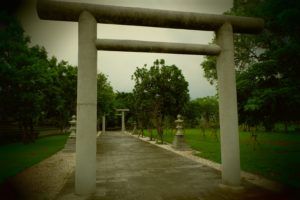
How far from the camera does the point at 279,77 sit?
20.8ft

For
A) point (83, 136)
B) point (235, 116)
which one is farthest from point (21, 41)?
point (235, 116)

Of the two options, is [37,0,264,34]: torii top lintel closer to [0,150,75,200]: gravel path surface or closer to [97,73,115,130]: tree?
[0,150,75,200]: gravel path surface

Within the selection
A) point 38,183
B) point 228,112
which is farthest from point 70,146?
point 228,112

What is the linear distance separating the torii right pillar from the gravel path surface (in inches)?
150

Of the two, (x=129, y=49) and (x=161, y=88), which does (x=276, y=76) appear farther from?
(x=161, y=88)

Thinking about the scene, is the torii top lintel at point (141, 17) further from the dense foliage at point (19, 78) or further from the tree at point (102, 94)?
the tree at point (102, 94)

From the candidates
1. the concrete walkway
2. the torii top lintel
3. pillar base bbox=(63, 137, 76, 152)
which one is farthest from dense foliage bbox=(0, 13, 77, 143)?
the torii top lintel

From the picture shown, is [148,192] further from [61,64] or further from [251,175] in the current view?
[61,64]

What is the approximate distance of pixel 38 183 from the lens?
251 inches

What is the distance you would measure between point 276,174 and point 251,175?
704 mm

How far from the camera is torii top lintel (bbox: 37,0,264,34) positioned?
5.10m

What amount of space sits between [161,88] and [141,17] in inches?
647

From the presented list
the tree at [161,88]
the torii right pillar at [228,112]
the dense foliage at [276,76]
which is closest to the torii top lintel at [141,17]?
the torii right pillar at [228,112]

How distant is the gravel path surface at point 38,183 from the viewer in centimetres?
529
